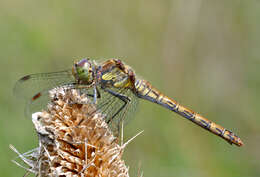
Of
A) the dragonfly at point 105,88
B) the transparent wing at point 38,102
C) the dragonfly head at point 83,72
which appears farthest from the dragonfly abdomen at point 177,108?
the transparent wing at point 38,102

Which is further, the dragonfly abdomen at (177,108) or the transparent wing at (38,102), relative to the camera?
the dragonfly abdomen at (177,108)

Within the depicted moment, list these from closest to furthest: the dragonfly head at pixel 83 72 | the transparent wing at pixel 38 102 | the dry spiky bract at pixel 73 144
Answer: the dry spiky bract at pixel 73 144
the transparent wing at pixel 38 102
the dragonfly head at pixel 83 72

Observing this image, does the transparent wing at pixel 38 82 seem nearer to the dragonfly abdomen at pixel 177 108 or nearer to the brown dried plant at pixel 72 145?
the brown dried plant at pixel 72 145

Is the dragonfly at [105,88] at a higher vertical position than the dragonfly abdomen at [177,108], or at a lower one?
lower

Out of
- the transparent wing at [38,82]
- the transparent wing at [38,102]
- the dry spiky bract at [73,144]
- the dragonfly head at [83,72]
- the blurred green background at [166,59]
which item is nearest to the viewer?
the dry spiky bract at [73,144]

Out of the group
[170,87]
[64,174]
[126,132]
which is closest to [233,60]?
[170,87]

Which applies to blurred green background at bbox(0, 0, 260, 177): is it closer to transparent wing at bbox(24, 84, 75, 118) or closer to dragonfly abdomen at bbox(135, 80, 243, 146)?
dragonfly abdomen at bbox(135, 80, 243, 146)

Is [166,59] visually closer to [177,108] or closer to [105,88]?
[177,108]

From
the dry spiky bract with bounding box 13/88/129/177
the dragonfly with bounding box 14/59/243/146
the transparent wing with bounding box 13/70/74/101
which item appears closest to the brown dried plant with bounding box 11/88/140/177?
the dry spiky bract with bounding box 13/88/129/177
